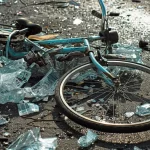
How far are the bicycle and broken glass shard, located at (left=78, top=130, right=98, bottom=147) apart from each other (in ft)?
0.37

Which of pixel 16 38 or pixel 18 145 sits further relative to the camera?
pixel 16 38

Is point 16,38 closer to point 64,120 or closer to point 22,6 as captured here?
point 64,120

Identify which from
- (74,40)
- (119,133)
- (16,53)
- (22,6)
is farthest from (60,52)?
(22,6)

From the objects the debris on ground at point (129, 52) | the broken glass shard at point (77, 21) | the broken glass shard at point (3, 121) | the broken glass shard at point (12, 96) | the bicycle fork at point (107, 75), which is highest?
the bicycle fork at point (107, 75)

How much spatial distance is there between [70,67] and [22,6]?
3106 mm

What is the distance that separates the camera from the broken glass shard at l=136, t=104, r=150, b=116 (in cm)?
486

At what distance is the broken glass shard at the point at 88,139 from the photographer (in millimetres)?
4363

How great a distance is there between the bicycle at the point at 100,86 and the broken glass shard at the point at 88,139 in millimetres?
113

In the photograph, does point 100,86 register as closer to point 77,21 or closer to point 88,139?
point 88,139

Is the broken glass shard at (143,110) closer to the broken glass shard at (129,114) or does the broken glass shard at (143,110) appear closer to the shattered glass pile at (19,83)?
the broken glass shard at (129,114)

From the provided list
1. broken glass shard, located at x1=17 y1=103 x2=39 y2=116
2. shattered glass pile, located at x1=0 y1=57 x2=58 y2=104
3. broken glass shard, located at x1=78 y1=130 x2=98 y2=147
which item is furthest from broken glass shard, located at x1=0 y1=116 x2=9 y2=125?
broken glass shard, located at x1=78 y1=130 x2=98 y2=147

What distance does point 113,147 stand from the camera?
4.37m

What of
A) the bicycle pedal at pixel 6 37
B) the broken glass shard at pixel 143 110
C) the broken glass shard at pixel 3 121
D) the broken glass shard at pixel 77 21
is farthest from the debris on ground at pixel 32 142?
the broken glass shard at pixel 77 21

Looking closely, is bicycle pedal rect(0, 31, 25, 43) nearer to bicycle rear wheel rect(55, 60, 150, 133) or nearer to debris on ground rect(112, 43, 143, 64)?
bicycle rear wheel rect(55, 60, 150, 133)
